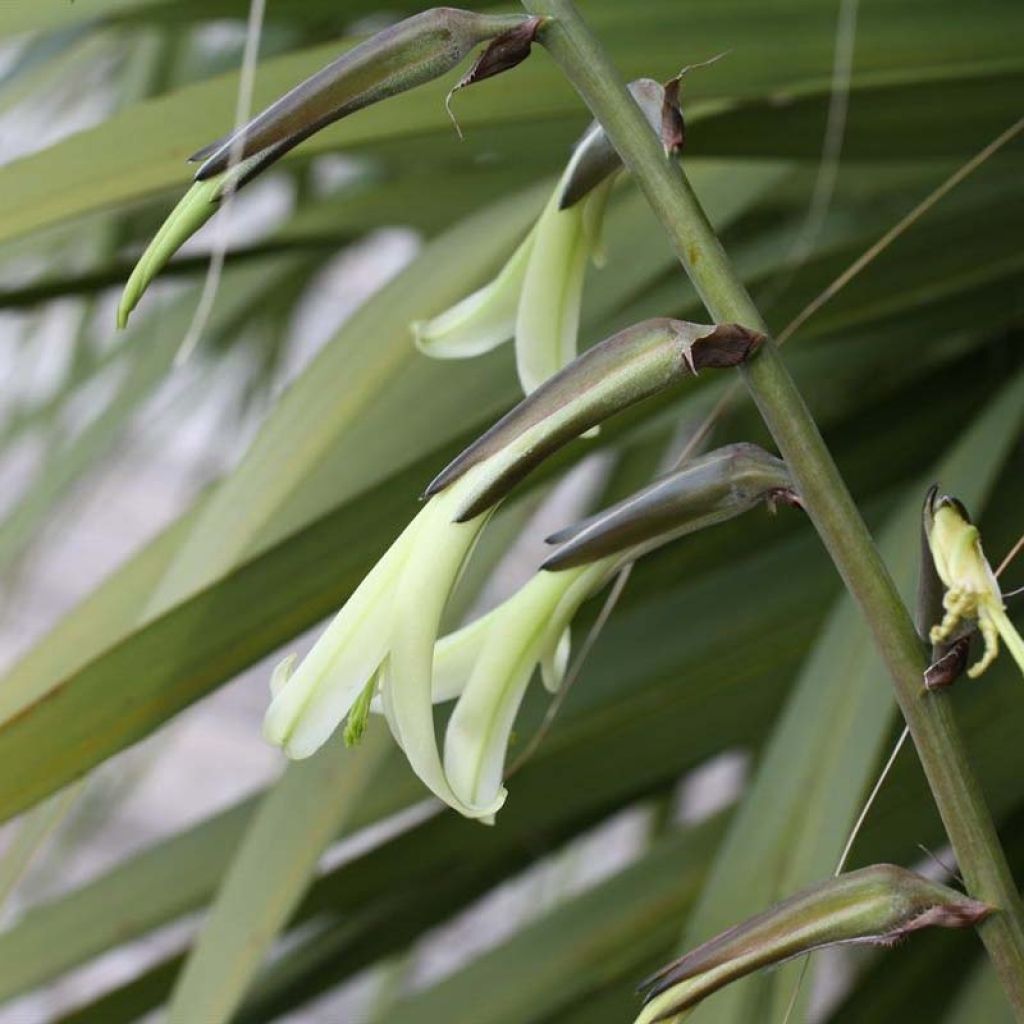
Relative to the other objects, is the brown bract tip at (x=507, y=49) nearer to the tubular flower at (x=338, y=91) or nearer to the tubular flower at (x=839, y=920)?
the tubular flower at (x=338, y=91)

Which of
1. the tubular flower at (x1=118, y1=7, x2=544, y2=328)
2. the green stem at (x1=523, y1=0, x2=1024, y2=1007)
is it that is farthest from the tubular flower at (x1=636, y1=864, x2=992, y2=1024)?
the tubular flower at (x1=118, y1=7, x2=544, y2=328)

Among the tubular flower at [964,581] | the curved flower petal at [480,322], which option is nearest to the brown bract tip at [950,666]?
the tubular flower at [964,581]

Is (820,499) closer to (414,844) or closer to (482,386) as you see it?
(482,386)

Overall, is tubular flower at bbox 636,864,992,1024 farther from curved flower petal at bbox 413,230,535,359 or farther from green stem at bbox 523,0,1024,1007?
curved flower petal at bbox 413,230,535,359

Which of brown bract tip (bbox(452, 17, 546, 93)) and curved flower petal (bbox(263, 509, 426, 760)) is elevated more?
brown bract tip (bbox(452, 17, 546, 93))

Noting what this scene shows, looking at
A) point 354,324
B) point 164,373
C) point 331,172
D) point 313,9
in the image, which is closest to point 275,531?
point 354,324

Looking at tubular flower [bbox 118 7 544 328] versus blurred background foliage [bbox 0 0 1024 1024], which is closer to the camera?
tubular flower [bbox 118 7 544 328]
